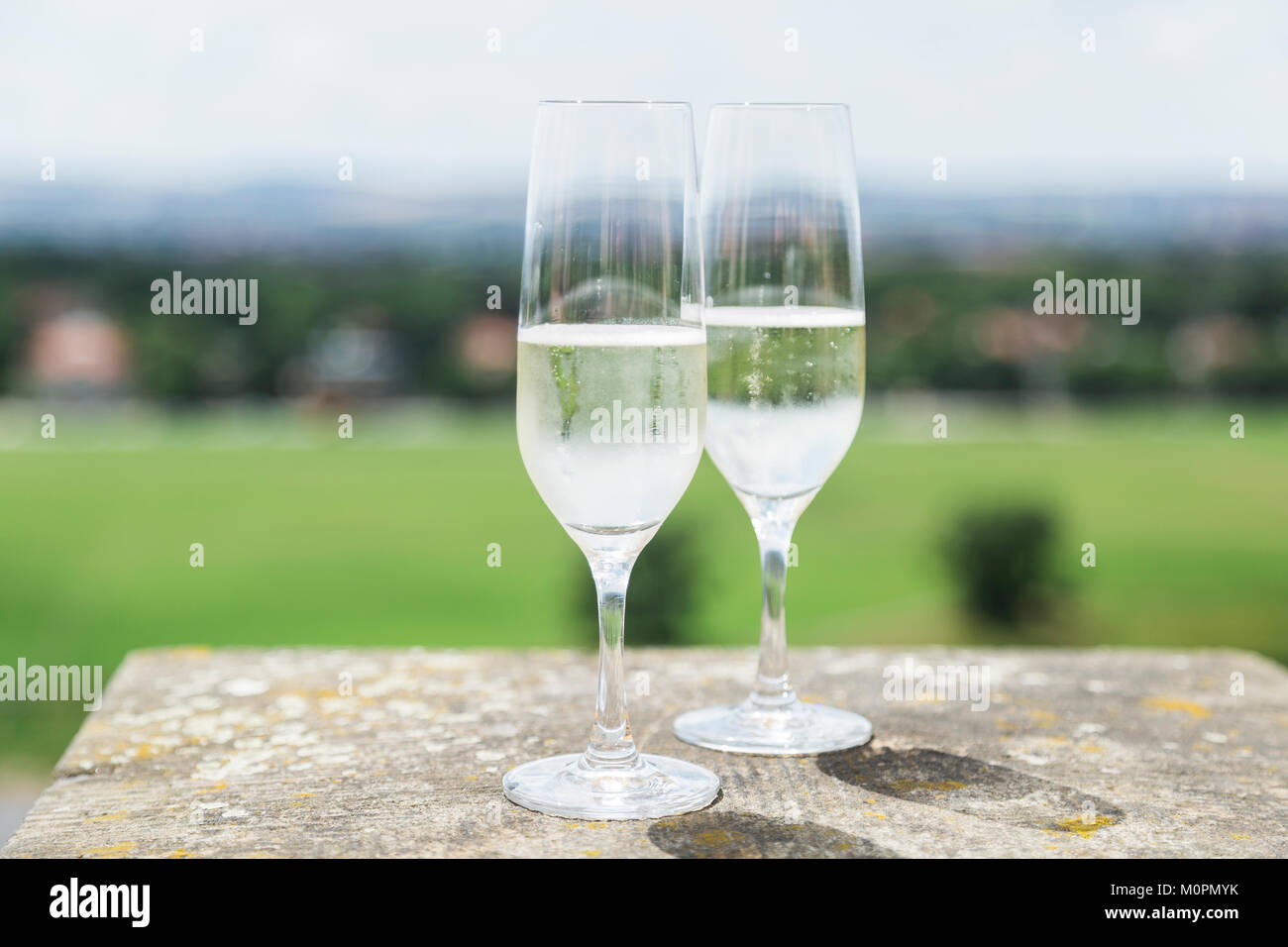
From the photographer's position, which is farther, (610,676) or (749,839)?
(610,676)

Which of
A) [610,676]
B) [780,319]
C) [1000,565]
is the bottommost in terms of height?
[1000,565]

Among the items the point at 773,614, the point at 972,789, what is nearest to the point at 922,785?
the point at 972,789

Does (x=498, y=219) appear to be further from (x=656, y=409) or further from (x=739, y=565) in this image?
(x=656, y=409)

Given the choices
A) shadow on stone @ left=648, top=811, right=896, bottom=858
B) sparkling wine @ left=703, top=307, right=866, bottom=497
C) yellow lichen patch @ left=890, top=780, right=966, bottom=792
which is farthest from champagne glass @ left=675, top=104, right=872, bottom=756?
shadow on stone @ left=648, top=811, right=896, bottom=858

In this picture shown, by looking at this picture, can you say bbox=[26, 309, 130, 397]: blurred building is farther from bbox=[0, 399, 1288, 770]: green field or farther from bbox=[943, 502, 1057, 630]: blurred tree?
bbox=[943, 502, 1057, 630]: blurred tree

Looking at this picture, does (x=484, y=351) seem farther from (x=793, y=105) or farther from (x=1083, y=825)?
(x=1083, y=825)

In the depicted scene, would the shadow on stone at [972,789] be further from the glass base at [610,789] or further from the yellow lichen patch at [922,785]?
the glass base at [610,789]
